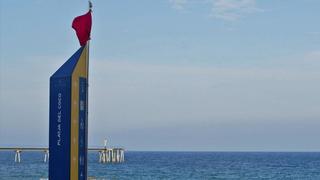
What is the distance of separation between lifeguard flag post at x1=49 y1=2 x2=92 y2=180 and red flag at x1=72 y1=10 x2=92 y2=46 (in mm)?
538

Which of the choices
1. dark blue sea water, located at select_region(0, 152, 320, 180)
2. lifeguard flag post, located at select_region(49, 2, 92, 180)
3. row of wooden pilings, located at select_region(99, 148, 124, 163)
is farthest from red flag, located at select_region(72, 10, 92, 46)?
row of wooden pilings, located at select_region(99, 148, 124, 163)

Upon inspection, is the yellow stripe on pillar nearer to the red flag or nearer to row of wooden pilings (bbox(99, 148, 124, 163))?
the red flag

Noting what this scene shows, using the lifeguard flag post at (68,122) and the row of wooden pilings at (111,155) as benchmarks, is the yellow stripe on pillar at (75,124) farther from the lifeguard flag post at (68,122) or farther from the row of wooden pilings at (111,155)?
the row of wooden pilings at (111,155)

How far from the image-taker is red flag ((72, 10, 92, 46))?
11117 mm

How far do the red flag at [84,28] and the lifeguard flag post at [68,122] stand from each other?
1.77 feet

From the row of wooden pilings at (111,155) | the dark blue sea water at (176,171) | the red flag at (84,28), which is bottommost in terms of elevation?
the dark blue sea water at (176,171)

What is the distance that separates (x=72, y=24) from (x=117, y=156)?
329 ft

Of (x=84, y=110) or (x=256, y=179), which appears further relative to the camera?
(x=256, y=179)

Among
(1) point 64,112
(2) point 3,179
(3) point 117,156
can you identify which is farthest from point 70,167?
(3) point 117,156

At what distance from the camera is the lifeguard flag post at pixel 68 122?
1037cm

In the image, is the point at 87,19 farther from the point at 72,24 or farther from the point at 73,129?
the point at 73,129

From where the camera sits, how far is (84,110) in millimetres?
10742

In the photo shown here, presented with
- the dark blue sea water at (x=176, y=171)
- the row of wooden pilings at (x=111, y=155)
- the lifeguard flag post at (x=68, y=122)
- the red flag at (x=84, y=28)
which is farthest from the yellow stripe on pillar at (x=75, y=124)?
the row of wooden pilings at (x=111, y=155)

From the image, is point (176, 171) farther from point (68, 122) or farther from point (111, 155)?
point (68, 122)
